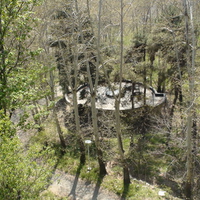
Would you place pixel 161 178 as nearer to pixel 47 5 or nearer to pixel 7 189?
pixel 7 189

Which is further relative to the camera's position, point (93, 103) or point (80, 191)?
point (80, 191)

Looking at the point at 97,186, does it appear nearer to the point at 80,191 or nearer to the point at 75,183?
the point at 80,191

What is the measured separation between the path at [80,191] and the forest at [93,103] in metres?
0.11

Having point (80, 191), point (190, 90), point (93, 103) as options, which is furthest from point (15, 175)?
point (190, 90)

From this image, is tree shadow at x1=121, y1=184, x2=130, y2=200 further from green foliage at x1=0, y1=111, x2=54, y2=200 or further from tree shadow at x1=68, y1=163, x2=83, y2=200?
green foliage at x1=0, y1=111, x2=54, y2=200

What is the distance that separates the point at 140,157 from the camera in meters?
13.1

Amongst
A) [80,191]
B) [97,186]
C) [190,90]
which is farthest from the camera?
[97,186]

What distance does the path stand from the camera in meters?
10.1

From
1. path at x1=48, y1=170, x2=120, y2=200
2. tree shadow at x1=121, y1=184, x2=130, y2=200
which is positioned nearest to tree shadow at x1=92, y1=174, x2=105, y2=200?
path at x1=48, y1=170, x2=120, y2=200

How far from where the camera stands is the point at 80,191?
34.7 ft

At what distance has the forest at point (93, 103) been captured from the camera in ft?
21.3

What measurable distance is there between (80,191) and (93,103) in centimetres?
425

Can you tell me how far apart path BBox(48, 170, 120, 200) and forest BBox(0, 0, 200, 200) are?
0.11 m

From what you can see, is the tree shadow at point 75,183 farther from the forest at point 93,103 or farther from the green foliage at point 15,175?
the green foliage at point 15,175
